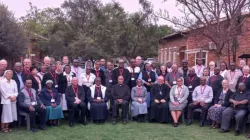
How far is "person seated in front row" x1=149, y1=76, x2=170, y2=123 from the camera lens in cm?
956

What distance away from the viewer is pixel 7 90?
8.20 meters

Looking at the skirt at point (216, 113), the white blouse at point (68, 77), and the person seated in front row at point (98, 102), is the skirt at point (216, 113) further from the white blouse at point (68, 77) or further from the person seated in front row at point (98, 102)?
the white blouse at point (68, 77)

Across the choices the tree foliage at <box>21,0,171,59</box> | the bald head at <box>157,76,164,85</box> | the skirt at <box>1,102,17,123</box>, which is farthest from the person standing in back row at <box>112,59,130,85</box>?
the tree foliage at <box>21,0,171,59</box>

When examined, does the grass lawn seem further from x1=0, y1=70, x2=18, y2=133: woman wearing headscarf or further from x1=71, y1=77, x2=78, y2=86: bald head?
x1=71, y1=77, x2=78, y2=86: bald head

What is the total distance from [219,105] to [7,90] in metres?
5.26

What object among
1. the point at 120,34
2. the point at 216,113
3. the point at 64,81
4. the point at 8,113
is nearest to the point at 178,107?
the point at 216,113

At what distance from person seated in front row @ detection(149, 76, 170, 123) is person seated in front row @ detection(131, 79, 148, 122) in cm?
22

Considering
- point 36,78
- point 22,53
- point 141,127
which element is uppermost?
point 22,53

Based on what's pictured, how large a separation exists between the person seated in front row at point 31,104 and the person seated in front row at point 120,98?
77.0 inches

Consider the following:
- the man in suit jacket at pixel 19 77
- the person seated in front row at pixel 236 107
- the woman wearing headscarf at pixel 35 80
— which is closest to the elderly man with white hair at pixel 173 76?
the person seated in front row at pixel 236 107

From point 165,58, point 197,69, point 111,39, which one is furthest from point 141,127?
point 165,58

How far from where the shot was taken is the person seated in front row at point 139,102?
31.6 feet

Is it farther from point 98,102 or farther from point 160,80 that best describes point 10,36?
point 160,80

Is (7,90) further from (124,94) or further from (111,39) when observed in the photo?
(111,39)
